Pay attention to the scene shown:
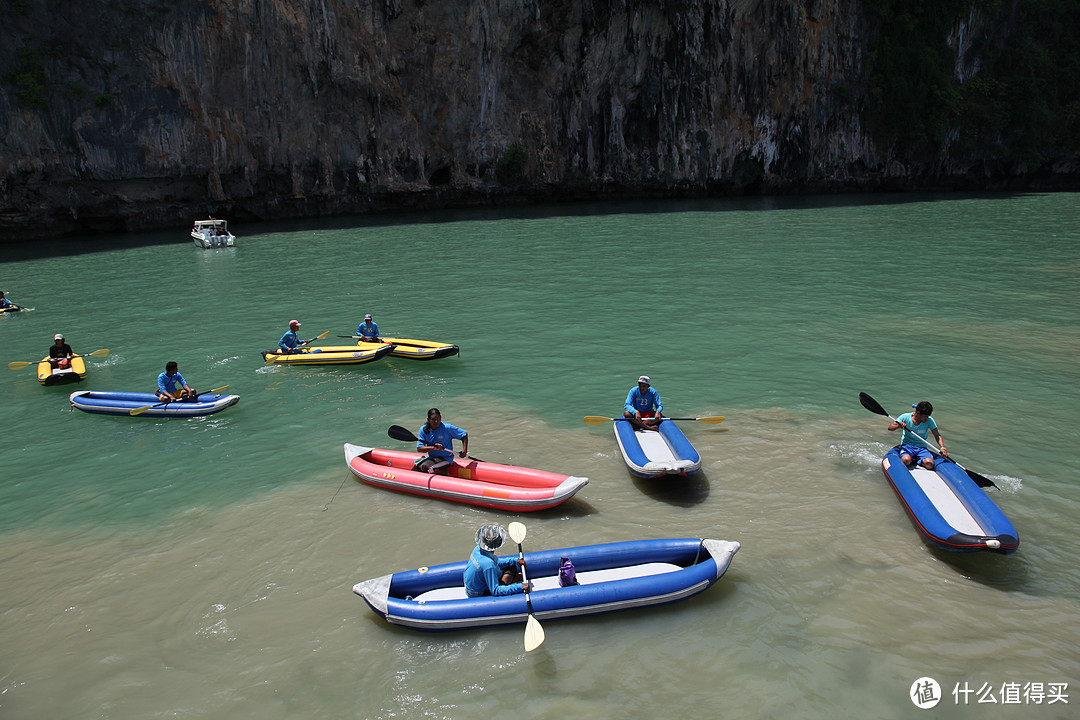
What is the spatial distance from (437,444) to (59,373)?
952cm

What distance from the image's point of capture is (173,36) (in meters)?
38.0

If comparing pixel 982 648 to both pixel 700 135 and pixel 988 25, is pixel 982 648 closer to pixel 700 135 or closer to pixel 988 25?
pixel 700 135

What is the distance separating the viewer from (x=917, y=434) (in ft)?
29.0

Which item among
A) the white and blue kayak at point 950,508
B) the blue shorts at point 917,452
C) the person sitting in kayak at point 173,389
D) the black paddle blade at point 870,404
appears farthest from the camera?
the person sitting in kayak at point 173,389

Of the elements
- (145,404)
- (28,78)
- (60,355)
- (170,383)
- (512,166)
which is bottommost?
(145,404)

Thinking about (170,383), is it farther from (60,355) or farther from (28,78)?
(28,78)

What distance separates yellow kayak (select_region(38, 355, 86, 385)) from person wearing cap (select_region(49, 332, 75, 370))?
Result: 83 mm

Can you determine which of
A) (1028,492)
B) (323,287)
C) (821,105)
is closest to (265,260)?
(323,287)

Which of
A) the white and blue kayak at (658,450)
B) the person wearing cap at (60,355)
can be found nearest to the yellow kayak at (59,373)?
the person wearing cap at (60,355)

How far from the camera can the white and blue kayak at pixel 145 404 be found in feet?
38.7

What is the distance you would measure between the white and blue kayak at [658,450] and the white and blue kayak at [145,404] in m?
6.91

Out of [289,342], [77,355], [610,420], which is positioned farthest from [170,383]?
[610,420]

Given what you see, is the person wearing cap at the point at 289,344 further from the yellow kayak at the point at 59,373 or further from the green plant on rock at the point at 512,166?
the green plant on rock at the point at 512,166

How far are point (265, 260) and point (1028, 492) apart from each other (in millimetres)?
27817
